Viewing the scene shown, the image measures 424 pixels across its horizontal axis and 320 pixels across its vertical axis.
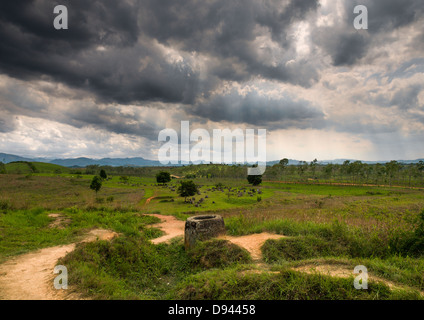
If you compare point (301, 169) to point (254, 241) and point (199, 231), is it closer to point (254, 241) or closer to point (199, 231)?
point (254, 241)

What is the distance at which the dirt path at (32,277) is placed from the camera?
550 centimetres

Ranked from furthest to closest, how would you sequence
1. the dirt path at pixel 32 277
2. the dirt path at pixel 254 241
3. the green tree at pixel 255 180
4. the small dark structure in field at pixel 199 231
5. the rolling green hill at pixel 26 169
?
the rolling green hill at pixel 26 169, the green tree at pixel 255 180, the small dark structure in field at pixel 199 231, the dirt path at pixel 254 241, the dirt path at pixel 32 277

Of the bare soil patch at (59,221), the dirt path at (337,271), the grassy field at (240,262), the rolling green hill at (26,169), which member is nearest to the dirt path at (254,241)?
the grassy field at (240,262)

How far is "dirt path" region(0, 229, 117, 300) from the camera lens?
5504 mm

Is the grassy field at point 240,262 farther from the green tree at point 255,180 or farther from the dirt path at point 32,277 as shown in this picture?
the green tree at point 255,180

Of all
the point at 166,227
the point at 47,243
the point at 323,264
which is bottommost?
the point at 166,227

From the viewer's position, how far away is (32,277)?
260 inches

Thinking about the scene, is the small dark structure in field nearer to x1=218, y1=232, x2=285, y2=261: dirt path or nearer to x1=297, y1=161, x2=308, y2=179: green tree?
x1=218, y1=232, x2=285, y2=261: dirt path

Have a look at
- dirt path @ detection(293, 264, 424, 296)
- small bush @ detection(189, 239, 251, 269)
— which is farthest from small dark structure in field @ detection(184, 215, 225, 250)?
dirt path @ detection(293, 264, 424, 296)

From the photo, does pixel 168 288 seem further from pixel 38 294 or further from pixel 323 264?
pixel 323 264

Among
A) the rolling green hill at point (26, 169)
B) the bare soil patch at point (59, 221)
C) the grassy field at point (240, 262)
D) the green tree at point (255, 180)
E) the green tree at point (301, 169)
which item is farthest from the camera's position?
the green tree at point (301, 169)

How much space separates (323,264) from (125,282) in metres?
6.83

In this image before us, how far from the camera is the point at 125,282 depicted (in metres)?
7.39
